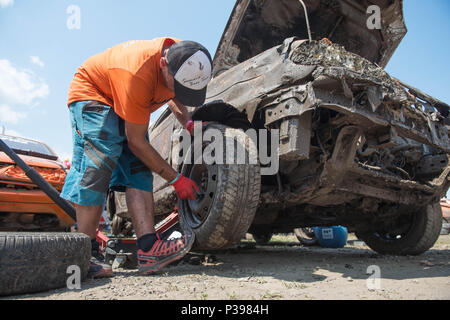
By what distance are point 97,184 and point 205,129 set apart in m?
0.92

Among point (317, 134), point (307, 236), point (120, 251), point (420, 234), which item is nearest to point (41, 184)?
point (120, 251)

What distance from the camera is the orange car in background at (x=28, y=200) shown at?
3.18 metres

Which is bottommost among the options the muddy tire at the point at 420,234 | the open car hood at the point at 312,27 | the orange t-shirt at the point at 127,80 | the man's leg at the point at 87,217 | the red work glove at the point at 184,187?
the muddy tire at the point at 420,234

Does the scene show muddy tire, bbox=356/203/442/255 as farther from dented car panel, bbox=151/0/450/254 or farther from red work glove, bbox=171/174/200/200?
red work glove, bbox=171/174/200/200

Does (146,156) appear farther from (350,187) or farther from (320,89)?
(350,187)

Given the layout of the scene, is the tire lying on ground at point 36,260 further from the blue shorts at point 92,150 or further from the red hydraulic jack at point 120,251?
the red hydraulic jack at point 120,251

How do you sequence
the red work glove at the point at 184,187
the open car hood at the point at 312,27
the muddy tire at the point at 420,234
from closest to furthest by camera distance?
the red work glove at the point at 184,187
the open car hood at the point at 312,27
the muddy tire at the point at 420,234

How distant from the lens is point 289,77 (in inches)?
77.3

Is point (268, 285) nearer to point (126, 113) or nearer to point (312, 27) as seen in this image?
point (126, 113)

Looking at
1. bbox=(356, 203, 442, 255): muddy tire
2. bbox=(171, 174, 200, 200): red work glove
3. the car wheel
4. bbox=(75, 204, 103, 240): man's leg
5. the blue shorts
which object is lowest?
the car wheel

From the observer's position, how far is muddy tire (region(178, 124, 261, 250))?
1.93 metres

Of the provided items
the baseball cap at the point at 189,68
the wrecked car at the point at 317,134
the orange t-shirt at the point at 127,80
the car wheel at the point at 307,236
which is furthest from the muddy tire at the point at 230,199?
the car wheel at the point at 307,236

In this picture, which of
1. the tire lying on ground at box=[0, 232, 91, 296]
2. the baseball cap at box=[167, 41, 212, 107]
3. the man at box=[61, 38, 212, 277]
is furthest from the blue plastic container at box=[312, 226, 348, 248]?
the tire lying on ground at box=[0, 232, 91, 296]
